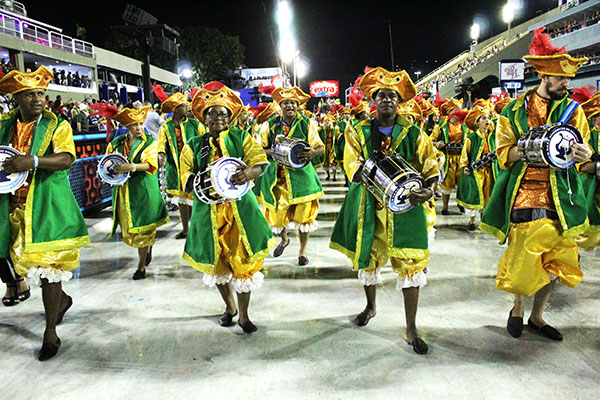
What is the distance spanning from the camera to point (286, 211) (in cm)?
655

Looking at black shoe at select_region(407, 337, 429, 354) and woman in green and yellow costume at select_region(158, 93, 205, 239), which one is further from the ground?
woman in green and yellow costume at select_region(158, 93, 205, 239)

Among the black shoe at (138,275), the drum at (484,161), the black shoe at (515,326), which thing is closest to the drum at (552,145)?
the black shoe at (515,326)

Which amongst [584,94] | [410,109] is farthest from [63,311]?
[584,94]

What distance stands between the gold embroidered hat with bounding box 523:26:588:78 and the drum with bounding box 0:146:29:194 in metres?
3.89

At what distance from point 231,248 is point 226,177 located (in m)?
0.67

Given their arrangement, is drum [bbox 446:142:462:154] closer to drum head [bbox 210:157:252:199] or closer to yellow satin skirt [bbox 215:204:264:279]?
yellow satin skirt [bbox 215:204:264:279]

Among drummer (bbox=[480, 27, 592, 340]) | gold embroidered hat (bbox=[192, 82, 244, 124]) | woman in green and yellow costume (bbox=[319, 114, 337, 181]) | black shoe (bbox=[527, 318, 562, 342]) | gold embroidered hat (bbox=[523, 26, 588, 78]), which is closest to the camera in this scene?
gold embroidered hat (bbox=[523, 26, 588, 78])

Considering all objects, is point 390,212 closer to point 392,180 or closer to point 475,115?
point 392,180

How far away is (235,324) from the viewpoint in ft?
14.5

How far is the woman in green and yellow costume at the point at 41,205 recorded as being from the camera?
3.81m

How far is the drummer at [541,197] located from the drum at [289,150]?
231 centimetres

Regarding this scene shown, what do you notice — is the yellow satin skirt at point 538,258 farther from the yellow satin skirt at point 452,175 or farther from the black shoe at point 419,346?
the yellow satin skirt at point 452,175

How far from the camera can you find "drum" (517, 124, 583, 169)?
3.44m

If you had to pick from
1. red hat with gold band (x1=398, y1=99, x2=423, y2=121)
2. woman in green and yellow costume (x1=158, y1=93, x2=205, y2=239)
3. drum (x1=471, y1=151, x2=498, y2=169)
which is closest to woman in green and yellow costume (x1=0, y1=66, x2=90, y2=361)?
woman in green and yellow costume (x1=158, y1=93, x2=205, y2=239)
